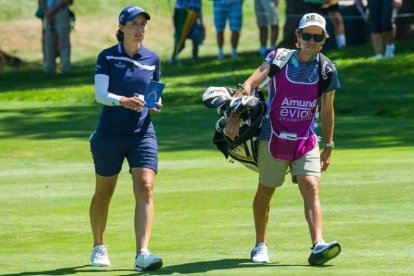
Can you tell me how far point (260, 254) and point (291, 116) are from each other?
99 cm

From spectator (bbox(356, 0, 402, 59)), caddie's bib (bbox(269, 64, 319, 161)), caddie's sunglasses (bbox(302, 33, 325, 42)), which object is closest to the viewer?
caddie's sunglasses (bbox(302, 33, 325, 42))

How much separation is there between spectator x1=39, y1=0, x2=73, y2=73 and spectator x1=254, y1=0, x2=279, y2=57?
3.90 m

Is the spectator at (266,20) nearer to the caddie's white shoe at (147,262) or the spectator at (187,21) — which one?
the spectator at (187,21)

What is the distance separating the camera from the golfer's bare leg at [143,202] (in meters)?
10.5

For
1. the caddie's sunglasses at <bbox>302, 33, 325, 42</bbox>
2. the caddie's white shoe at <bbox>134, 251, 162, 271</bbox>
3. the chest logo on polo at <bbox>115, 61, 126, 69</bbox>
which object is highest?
the caddie's sunglasses at <bbox>302, 33, 325, 42</bbox>

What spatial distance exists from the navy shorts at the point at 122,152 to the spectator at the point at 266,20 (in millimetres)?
20228

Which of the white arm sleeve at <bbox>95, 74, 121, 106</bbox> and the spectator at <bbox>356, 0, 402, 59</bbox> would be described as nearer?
the white arm sleeve at <bbox>95, 74, 121, 106</bbox>

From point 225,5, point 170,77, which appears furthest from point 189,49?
point 170,77

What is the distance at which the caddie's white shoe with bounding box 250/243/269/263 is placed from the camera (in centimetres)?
1062

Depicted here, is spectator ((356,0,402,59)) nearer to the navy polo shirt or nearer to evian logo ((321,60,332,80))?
evian logo ((321,60,332,80))

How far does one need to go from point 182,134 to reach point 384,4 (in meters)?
6.69

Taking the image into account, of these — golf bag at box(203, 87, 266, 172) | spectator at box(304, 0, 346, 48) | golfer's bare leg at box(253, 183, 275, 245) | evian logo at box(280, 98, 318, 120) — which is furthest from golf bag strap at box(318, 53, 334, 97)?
spectator at box(304, 0, 346, 48)

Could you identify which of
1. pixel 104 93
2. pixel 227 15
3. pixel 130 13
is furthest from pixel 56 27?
pixel 104 93

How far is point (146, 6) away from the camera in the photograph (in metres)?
40.6
